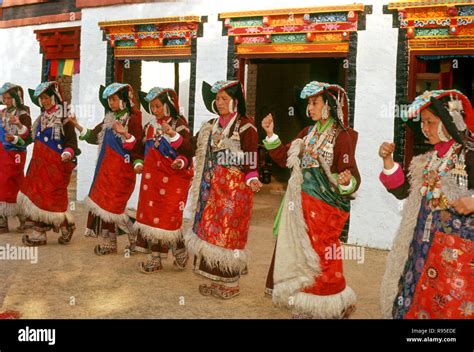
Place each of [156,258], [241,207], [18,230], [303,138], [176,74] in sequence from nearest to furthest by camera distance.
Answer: [303,138], [241,207], [156,258], [18,230], [176,74]

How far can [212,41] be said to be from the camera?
10102 mm

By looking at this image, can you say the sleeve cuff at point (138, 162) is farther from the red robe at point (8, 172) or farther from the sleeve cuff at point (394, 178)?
the sleeve cuff at point (394, 178)

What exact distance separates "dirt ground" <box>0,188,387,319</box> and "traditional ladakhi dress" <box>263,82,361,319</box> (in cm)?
64

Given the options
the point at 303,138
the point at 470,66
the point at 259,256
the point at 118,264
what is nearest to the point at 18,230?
the point at 118,264

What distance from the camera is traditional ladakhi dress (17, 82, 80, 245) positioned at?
25.8 ft

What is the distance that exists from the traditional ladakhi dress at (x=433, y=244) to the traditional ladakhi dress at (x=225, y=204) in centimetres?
190

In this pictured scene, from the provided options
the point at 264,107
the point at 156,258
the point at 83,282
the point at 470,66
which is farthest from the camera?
the point at 264,107

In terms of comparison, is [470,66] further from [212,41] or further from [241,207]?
[241,207]

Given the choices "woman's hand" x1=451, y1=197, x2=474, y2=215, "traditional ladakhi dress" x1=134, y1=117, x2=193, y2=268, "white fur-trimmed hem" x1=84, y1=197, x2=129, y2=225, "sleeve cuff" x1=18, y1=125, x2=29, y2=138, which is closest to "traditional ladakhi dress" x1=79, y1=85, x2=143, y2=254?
"white fur-trimmed hem" x1=84, y1=197, x2=129, y2=225

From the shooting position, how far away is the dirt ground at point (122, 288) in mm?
5520

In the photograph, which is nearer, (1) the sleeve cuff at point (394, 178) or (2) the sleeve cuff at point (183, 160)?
(1) the sleeve cuff at point (394, 178)

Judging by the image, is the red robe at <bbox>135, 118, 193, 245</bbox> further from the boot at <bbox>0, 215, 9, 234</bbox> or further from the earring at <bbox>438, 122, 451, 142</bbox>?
the earring at <bbox>438, 122, 451, 142</bbox>

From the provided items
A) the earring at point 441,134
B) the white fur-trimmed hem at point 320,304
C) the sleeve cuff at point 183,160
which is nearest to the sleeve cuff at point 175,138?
the sleeve cuff at point 183,160
